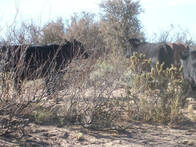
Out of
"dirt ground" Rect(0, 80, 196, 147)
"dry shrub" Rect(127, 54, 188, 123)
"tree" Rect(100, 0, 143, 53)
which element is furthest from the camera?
"tree" Rect(100, 0, 143, 53)

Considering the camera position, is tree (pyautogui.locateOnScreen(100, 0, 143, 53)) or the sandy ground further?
tree (pyautogui.locateOnScreen(100, 0, 143, 53))

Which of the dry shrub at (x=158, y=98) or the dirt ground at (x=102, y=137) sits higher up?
the dry shrub at (x=158, y=98)

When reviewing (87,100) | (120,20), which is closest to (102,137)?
(87,100)

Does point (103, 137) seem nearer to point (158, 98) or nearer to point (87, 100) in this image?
point (87, 100)

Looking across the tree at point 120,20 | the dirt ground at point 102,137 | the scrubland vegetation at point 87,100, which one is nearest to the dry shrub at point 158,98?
the scrubland vegetation at point 87,100

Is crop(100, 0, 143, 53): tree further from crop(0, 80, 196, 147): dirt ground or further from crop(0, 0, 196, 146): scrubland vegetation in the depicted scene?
crop(0, 80, 196, 147): dirt ground

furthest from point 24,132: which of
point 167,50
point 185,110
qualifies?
point 167,50

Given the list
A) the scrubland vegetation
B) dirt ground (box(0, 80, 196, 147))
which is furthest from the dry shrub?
dirt ground (box(0, 80, 196, 147))

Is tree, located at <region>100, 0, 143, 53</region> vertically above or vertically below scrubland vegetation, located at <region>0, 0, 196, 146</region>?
above

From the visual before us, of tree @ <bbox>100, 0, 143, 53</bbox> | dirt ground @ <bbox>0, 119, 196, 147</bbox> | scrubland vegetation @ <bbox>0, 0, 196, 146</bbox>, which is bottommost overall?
dirt ground @ <bbox>0, 119, 196, 147</bbox>

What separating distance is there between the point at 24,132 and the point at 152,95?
10.4 feet

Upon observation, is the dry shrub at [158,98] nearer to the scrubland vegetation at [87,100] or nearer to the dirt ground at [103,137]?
the scrubland vegetation at [87,100]

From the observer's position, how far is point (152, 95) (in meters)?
7.38

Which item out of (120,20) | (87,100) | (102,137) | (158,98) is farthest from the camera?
(120,20)
